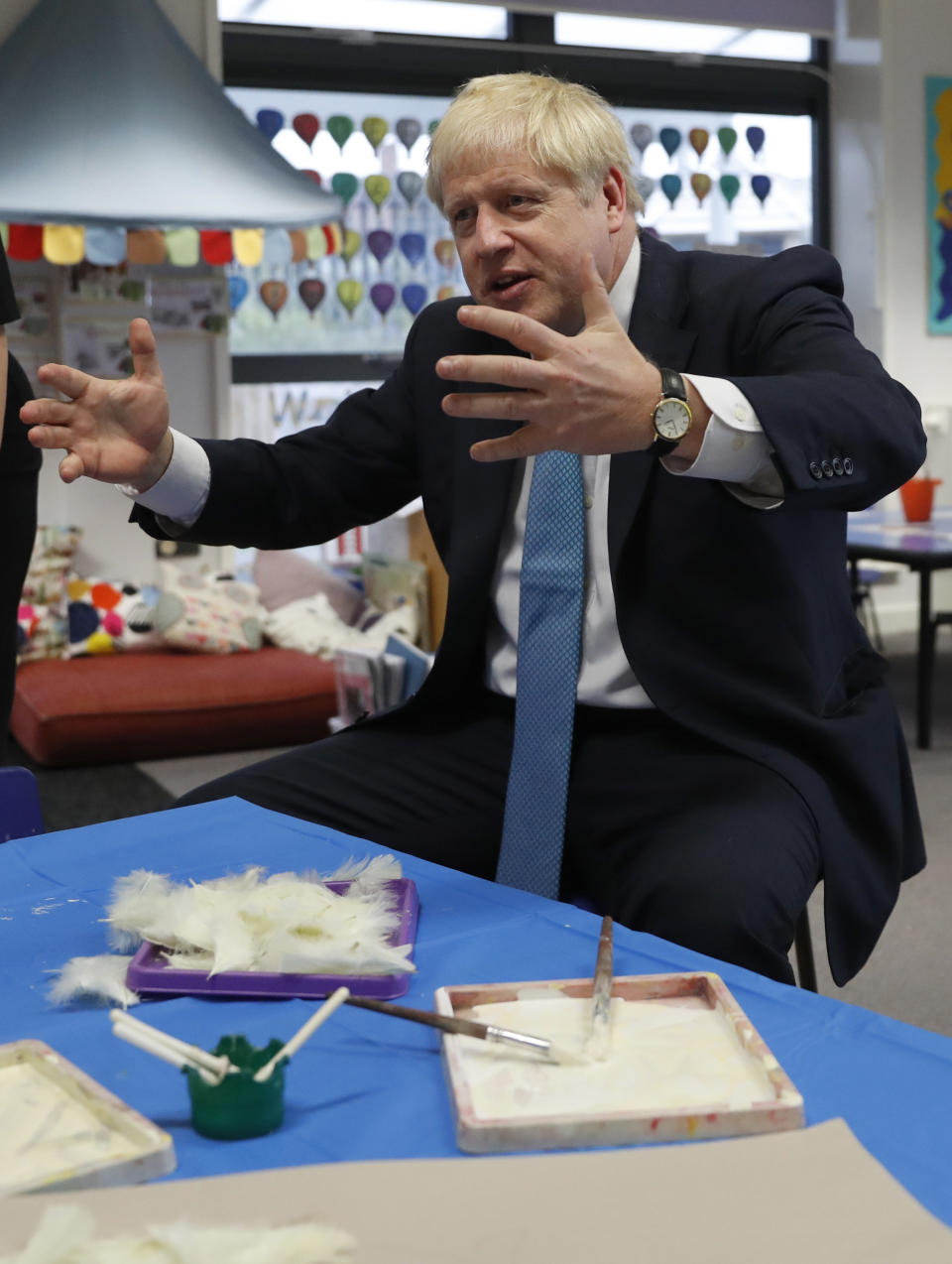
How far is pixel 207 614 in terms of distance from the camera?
4719 mm

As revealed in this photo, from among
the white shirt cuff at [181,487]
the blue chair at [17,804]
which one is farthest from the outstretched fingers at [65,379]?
the blue chair at [17,804]

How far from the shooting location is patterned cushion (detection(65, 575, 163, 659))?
15.4 ft

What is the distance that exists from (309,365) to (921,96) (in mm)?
2956

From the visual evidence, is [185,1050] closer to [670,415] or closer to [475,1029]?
[475,1029]

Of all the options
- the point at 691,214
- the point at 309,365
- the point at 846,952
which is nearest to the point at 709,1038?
the point at 846,952

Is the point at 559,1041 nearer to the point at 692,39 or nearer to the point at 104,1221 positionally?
the point at 104,1221

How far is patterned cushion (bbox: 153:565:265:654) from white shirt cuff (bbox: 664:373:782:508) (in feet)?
11.7

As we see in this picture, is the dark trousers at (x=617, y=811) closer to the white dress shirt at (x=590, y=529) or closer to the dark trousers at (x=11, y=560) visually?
the white dress shirt at (x=590, y=529)

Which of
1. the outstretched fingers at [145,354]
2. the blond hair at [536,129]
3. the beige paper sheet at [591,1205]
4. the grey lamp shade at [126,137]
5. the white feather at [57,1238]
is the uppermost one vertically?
the grey lamp shade at [126,137]

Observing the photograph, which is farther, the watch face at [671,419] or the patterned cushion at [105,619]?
the patterned cushion at [105,619]

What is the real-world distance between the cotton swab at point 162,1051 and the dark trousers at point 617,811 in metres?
0.61

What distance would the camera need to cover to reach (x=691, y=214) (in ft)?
20.2

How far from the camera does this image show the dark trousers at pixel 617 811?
4.11 ft

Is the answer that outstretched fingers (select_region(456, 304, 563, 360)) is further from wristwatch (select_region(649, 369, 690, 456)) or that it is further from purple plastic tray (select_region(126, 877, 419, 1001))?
purple plastic tray (select_region(126, 877, 419, 1001))
